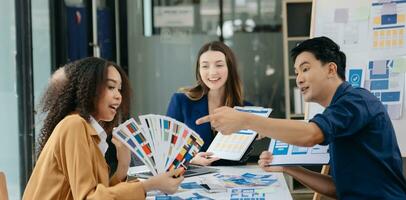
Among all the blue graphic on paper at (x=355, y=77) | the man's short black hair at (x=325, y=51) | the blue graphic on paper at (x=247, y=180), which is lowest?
the blue graphic on paper at (x=247, y=180)

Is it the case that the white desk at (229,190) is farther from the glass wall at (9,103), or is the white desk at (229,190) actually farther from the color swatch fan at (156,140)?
the glass wall at (9,103)

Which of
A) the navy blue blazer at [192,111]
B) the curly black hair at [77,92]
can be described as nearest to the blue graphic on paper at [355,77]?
the navy blue blazer at [192,111]

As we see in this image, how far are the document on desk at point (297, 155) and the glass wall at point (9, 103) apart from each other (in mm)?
2116

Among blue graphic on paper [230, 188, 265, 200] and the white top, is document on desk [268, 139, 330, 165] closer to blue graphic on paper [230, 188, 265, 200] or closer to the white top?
blue graphic on paper [230, 188, 265, 200]

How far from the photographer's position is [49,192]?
2.05 m

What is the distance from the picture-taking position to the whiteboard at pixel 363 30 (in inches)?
134

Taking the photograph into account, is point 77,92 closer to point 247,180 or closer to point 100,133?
point 100,133

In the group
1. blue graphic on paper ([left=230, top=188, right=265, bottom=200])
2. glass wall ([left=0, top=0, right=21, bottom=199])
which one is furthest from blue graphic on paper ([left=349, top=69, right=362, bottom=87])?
glass wall ([left=0, top=0, right=21, bottom=199])

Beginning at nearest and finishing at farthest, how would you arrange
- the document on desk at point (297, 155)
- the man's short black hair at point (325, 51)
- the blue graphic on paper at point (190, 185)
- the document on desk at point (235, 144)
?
the man's short black hair at point (325, 51) → the blue graphic on paper at point (190, 185) → the document on desk at point (297, 155) → the document on desk at point (235, 144)

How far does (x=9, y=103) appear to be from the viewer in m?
4.21

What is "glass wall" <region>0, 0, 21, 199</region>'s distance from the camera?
412cm

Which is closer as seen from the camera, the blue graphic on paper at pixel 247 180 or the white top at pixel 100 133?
the white top at pixel 100 133

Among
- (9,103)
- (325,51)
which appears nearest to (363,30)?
(325,51)

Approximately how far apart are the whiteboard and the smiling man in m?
1.17
